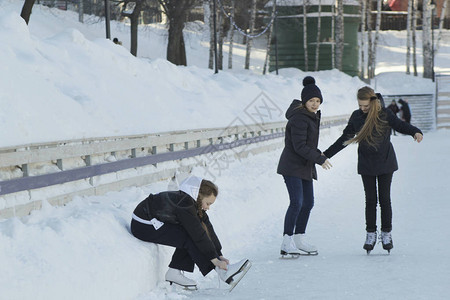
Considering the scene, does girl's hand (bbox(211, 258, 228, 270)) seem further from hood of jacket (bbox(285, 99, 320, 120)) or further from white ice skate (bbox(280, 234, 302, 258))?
hood of jacket (bbox(285, 99, 320, 120))

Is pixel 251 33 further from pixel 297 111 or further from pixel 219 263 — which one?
pixel 219 263

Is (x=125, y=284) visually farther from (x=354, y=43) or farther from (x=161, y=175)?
(x=354, y=43)

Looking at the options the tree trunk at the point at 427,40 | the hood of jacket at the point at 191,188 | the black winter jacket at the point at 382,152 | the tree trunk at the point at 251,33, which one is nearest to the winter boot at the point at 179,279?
the hood of jacket at the point at 191,188

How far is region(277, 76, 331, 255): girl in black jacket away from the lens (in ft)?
25.9

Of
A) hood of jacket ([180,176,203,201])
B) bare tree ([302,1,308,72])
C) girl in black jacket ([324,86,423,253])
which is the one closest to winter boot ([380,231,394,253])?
girl in black jacket ([324,86,423,253])

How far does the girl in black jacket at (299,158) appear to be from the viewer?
789cm

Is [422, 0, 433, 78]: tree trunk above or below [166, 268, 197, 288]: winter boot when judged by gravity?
above

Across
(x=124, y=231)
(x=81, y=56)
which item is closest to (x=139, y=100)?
(x=81, y=56)

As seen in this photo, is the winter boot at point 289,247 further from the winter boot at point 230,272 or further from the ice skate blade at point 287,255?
the winter boot at point 230,272

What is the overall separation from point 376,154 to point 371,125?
307mm

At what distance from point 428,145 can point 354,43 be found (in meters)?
30.9

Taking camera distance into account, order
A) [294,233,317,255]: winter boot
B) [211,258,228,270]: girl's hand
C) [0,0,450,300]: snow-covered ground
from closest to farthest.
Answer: [0,0,450,300]: snow-covered ground < [211,258,228,270]: girl's hand < [294,233,317,255]: winter boot

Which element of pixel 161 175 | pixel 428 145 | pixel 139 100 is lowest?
pixel 428 145

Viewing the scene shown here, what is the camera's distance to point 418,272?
6996mm
